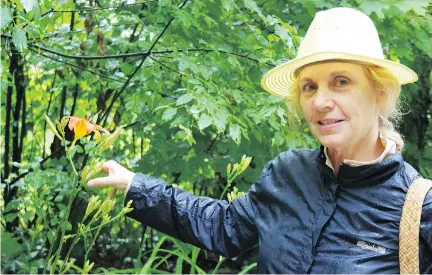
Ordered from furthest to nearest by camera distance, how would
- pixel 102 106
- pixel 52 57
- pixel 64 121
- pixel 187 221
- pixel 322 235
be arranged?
pixel 102 106 < pixel 52 57 < pixel 187 221 < pixel 322 235 < pixel 64 121

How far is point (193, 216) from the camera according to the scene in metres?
1.85

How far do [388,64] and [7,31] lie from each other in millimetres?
1535

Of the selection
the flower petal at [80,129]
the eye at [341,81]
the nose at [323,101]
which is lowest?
the nose at [323,101]

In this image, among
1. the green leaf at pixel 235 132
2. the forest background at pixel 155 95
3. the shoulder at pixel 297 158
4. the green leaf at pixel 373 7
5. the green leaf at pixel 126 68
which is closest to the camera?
the shoulder at pixel 297 158

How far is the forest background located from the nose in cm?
40

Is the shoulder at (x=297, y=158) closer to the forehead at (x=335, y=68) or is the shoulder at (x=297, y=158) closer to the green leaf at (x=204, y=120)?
the forehead at (x=335, y=68)

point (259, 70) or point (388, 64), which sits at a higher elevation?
point (388, 64)

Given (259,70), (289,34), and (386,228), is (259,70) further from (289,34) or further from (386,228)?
(386,228)

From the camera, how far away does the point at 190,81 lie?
236cm

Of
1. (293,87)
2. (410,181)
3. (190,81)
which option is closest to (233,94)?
(190,81)

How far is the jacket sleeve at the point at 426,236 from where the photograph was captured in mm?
1473

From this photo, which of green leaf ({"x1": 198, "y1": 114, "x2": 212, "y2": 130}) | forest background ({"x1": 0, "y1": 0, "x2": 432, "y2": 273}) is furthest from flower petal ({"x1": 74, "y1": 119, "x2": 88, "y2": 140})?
green leaf ({"x1": 198, "y1": 114, "x2": 212, "y2": 130})

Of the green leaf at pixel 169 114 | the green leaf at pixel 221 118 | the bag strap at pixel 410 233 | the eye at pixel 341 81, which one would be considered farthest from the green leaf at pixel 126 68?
the bag strap at pixel 410 233

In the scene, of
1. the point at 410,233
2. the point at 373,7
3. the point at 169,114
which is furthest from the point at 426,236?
the point at 373,7
